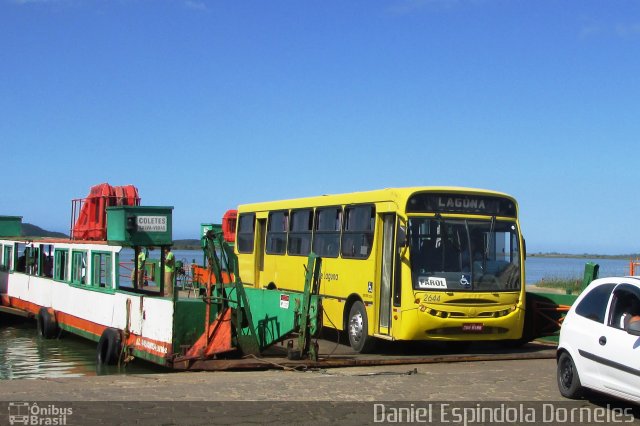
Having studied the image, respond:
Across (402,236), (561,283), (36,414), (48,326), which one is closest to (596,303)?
(402,236)

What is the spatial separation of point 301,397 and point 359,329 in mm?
6189

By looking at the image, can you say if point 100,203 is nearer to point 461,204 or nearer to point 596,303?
point 461,204

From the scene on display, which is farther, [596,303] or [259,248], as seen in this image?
[259,248]

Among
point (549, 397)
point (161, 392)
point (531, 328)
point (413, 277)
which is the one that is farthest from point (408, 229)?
point (161, 392)

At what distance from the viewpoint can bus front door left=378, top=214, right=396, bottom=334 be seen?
1611cm

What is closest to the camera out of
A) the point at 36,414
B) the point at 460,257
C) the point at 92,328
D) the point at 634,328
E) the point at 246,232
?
the point at 36,414

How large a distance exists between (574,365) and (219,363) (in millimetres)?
5669

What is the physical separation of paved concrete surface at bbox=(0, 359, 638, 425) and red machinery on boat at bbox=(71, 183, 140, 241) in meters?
9.60

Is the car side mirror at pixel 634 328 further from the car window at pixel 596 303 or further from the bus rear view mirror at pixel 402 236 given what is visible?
the bus rear view mirror at pixel 402 236

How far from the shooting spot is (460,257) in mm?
15844

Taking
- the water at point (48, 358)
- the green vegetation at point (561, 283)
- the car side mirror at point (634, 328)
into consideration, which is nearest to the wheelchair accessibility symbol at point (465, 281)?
the water at point (48, 358)

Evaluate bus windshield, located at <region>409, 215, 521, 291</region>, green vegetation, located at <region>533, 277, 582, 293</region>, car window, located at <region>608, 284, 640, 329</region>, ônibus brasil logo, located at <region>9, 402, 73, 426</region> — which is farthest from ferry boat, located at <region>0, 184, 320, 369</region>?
green vegetation, located at <region>533, 277, 582, 293</region>

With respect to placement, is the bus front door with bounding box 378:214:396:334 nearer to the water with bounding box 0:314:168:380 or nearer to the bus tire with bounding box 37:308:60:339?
the water with bounding box 0:314:168:380

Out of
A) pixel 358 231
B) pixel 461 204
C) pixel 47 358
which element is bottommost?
pixel 47 358
